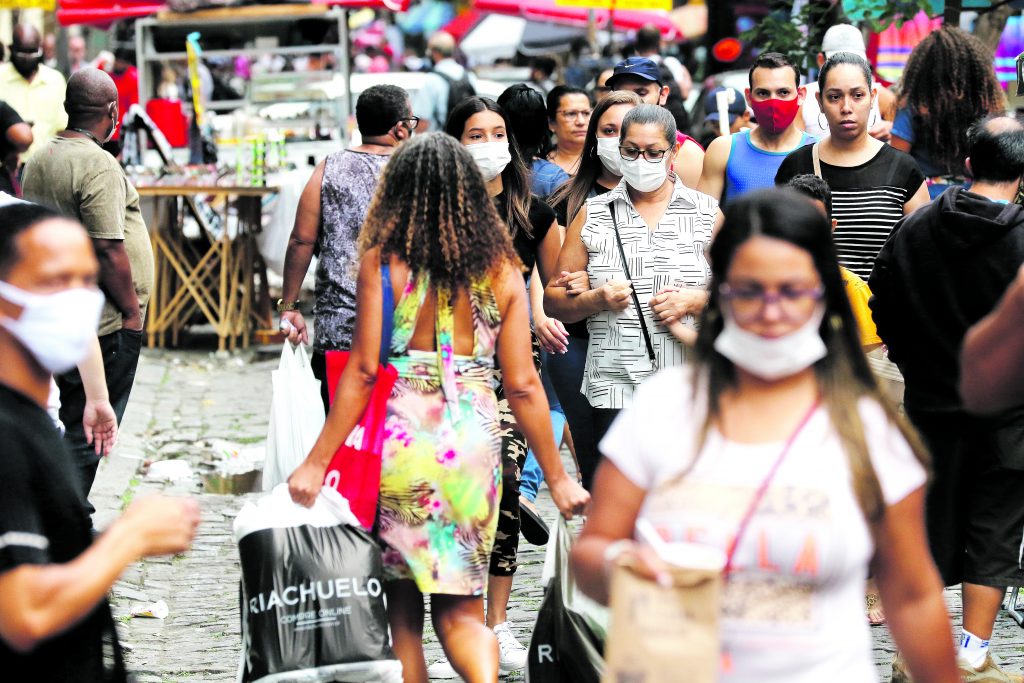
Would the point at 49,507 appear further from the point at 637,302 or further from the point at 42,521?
the point at 637,302

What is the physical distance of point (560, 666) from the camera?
13.3ft

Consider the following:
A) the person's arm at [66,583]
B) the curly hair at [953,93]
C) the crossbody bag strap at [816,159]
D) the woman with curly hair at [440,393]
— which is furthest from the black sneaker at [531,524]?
the curly hair at [953,93]

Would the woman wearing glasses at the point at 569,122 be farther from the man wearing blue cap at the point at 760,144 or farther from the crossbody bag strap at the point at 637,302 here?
the crossbody bag strap at the point at 637,302

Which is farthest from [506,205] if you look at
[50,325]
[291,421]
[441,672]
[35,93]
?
[35,93]

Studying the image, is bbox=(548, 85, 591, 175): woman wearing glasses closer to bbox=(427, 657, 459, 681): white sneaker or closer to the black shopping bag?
bbox=(427, 657, 459, 681): white sneaker

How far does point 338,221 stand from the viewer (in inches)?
239

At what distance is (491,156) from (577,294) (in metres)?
0.68

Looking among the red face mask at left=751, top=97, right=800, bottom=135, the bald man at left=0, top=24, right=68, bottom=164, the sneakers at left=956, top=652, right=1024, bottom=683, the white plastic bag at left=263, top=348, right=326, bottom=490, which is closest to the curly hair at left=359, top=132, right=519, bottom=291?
the white plastic bag at left=263, top=348, right=326, bottom=490

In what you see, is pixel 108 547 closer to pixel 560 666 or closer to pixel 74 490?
pixel 74 490

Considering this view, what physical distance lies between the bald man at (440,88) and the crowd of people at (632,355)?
22.2 feet

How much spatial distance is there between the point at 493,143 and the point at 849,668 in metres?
3.49

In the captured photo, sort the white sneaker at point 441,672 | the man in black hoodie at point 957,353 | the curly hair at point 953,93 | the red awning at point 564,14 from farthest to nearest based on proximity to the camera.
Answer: the red awning at point 564,14
the curly hair at point 953,93
the white sneaker at point 441,672
the man in black hoodie at point 957,353

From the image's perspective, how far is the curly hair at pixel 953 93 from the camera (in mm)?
7105

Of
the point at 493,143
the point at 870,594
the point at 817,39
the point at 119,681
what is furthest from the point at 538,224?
the point at 817,39
